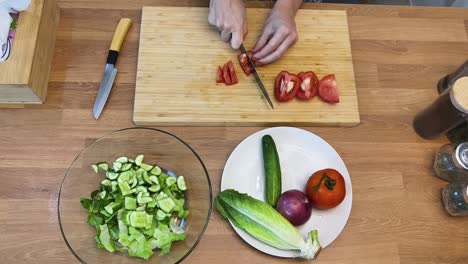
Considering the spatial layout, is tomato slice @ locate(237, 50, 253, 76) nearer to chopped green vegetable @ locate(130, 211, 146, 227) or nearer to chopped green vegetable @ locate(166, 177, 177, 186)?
chopped green vegetable @ locate(166, 177, 177, 186)

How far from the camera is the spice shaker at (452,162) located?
101 centimetres

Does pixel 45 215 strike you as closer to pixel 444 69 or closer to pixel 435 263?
pixel 435 263

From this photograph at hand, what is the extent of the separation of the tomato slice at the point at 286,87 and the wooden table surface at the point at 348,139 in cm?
11

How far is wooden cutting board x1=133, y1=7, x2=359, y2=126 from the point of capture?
3.56ft

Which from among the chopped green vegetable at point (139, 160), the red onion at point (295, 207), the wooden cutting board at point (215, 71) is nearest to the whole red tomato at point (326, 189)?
the red onion at point (295, 207)

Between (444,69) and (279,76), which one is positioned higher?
(279,76)

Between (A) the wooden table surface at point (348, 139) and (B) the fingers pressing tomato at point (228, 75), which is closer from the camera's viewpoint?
(A) the wooden table surface at point (348, 139)

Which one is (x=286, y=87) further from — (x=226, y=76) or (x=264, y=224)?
(x=264, y=224)

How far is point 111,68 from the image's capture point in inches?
44.0

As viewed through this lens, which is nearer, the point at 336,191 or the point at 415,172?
the point at 336,191

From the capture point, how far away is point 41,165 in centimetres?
102

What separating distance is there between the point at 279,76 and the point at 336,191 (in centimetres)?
34

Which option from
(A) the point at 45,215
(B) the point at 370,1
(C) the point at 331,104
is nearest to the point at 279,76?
(C) the point at 331,104

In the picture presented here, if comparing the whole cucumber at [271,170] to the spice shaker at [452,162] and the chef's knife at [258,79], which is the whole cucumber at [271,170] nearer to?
the chef's knife at [258,79]
